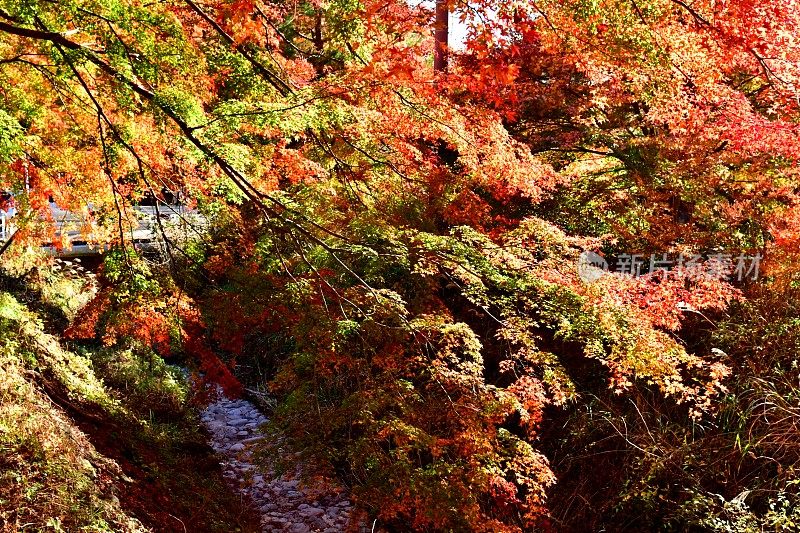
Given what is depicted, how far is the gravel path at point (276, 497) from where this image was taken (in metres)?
8.05

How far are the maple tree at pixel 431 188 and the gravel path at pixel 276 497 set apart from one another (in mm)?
834

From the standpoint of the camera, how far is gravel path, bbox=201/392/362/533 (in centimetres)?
805

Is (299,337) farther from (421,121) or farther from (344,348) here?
(421,121)

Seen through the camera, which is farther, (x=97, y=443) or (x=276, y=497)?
(x=276, y=497)

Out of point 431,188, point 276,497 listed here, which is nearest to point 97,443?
point 276,497

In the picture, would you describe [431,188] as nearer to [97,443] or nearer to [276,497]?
[276,497]

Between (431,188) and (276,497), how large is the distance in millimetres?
4400

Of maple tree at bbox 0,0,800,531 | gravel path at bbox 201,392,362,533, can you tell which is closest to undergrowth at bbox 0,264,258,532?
gravel path at bbox 201,392,362,533

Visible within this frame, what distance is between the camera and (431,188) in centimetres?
835

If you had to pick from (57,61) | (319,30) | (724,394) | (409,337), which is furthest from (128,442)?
(319,30)

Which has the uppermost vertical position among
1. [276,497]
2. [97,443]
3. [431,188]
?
[431,188]

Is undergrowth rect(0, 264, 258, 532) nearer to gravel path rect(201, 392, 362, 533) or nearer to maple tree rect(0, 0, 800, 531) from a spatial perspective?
gravel path rect(201, 392, 362, 533)

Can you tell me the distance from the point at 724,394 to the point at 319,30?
916cm

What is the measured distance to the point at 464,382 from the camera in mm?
6469
